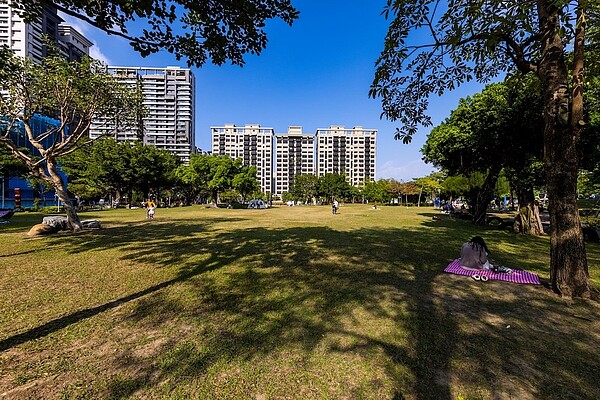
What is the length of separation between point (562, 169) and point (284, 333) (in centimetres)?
629

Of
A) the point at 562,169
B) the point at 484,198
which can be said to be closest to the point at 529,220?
the point at 484,198

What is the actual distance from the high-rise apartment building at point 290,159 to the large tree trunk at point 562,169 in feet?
482

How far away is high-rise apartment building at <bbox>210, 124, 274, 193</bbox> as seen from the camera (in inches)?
5891

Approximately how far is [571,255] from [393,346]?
4745mm

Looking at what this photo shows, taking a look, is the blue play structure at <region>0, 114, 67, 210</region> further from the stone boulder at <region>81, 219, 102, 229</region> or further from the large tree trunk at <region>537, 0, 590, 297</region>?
the large tree trunk at <region>537, 0, 590, 297</region>

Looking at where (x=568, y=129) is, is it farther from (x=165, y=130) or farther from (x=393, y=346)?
(x=165, y=130)

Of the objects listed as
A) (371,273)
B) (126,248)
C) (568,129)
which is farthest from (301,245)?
(568,129)

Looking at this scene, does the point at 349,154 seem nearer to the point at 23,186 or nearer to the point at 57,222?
the point at 23,186

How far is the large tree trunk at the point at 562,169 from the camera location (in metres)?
5.68

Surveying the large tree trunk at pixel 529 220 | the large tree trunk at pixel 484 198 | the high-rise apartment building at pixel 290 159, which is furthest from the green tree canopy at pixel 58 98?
the high-rise apartment building at pixel 290 159

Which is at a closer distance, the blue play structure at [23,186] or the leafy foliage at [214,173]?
the blue play structure at [23,186]

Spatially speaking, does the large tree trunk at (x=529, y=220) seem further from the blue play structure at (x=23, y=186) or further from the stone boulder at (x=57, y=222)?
the blue play structure at (x=23, y=186)

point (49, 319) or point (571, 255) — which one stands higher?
point (571, 255)

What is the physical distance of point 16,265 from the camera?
25.7ft
